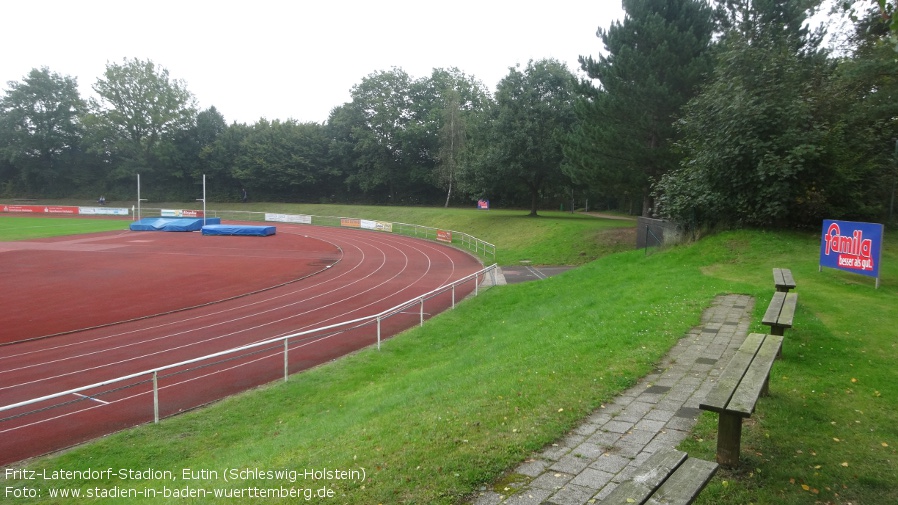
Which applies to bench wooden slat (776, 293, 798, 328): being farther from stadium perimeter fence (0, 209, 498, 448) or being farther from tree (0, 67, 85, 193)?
tree (0, 67, 85, 193)

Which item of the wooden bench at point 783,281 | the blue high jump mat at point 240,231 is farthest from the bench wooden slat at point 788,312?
the blue high jump mat at point 240,231

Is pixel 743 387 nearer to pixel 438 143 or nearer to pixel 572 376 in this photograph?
pixel 572 376

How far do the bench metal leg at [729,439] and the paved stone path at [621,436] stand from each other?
0.50 m

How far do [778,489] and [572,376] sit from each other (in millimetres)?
2879

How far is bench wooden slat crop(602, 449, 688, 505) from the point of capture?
11.0 ft

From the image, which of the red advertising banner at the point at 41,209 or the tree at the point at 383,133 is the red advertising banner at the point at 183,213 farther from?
the tree at the point at 383,133

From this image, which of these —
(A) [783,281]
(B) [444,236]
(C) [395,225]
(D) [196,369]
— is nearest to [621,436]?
(A) [783,281]

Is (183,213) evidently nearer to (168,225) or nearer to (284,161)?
(284,161)

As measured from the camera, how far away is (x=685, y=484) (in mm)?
3533

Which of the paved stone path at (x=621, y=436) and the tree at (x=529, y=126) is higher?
the tree at (x=529, y=126)

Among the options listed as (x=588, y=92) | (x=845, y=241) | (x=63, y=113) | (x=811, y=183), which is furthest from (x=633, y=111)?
(x=63, y=113)

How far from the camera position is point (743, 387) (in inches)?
185

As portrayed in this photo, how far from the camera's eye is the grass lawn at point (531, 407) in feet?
14.6


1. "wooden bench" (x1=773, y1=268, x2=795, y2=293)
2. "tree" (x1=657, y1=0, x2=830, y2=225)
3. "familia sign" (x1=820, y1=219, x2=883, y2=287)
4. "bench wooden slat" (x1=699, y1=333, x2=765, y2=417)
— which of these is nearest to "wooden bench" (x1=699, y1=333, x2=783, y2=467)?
"bench wooden slat" (x1=699, y1=333, x2=765, y2=417)
